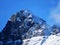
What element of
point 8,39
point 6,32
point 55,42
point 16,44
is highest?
point 6,32

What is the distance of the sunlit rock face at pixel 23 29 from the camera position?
255 ft

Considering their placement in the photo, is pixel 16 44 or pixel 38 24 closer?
pixel 16 44

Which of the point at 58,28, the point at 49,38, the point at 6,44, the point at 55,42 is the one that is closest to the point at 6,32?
the point at 6,44

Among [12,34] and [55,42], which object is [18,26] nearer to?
[12,34]

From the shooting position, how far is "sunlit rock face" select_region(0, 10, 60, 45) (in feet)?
255

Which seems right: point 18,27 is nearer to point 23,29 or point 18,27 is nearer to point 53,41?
point 23,29

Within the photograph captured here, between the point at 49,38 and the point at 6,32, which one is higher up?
the point at 6,32

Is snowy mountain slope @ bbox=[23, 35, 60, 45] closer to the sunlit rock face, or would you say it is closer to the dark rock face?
the sunlit rock face

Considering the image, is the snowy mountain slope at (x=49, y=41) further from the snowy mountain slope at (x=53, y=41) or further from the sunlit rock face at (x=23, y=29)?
the sunlit rock face at (x=23, y=29)

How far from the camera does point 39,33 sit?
78.6 meters

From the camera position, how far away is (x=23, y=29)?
84062 mm

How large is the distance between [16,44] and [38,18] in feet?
69.0

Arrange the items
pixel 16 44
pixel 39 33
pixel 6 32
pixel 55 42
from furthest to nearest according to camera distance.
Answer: pixel 6 32 < pixel 39 33 < pixel 16 44 < pixel 55 42

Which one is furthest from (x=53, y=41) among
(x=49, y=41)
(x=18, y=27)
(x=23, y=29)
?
(x=18, y=27)
